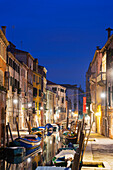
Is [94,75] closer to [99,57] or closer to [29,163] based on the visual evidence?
[99,57]

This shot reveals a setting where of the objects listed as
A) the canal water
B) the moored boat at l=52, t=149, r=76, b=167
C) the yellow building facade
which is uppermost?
the yellow building facade

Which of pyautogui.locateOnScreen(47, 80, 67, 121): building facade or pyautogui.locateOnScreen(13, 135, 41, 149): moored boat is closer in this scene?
pyautogui.locateOnScreen(13, 135, 41, 149): moored boat

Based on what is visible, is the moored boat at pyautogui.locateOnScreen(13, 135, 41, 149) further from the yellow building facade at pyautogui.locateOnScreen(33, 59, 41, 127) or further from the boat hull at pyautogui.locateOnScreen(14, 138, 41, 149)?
the yellow building facade at pyautogui.locateOnScreen(33, 59, 41, 127)

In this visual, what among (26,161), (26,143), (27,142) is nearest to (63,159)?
(26,161)

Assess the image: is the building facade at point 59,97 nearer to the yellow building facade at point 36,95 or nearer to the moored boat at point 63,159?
the yellow building facade at point 36,95

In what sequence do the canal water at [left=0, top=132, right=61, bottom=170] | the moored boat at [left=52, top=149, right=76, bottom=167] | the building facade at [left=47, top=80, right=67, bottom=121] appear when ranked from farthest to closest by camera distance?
the building facade at [left=47, top=80, right=67, bottom=121]
the canal water at [left=0, top=132, right=61, bottom=170]
the moored boat at [left=52, top=149, right=76, bottom=167]

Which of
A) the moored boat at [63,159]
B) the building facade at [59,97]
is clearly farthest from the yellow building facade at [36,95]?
the moored boat at [63,159]

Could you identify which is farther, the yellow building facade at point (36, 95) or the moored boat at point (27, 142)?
the yellow building facade at point (36, 95)

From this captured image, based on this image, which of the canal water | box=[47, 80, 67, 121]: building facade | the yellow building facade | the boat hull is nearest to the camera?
the canal water

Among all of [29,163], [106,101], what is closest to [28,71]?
[106,101]

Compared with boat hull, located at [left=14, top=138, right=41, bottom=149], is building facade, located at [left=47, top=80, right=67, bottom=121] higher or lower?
higher

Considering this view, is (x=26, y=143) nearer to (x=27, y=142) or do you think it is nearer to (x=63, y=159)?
(x=27, y=142)

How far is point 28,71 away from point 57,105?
1336 inches

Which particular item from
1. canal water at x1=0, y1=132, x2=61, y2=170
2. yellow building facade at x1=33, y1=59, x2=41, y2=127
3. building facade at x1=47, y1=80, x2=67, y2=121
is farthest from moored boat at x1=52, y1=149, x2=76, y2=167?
building facade at x1=47, y1=80, x2=67, y2=121
